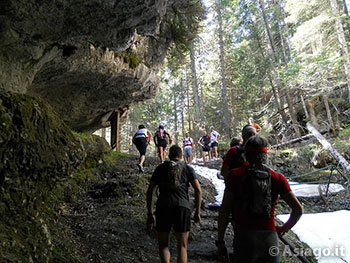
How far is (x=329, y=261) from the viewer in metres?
4.78

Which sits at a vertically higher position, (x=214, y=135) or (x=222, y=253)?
(x=214, y=135)

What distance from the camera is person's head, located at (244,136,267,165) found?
2578 mm

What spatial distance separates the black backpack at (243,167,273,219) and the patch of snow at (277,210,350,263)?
356 cm

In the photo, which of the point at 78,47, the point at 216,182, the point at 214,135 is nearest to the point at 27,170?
the point at 78,47

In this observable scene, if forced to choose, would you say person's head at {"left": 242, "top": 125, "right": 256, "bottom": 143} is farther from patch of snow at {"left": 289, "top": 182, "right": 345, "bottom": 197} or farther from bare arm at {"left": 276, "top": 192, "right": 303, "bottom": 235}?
patch of snow at {"left": 289, "top": 182, "right": 345, "bottom": 197}

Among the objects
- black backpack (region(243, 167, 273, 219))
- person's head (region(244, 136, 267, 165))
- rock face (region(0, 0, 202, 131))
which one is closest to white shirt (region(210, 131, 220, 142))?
rock face (region(0, 0, 202, 131))

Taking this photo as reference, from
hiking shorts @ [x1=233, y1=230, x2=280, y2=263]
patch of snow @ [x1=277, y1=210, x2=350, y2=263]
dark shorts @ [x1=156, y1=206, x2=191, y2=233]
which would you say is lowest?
patch of snow @ [x1=277, y1=210, x2=350, y2=263]

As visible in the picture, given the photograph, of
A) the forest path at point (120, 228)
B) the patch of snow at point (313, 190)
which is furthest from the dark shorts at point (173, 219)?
the patch of snow at point (313, 190)

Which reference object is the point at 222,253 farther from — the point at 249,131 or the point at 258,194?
the point at 249,131

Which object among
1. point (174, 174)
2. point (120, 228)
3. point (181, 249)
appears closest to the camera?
point (181, 249)

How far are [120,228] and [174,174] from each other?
2169 millimetres

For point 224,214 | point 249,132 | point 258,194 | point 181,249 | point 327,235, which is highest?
point 249,132

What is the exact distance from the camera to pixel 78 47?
291 inches

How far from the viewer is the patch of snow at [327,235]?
496cm
